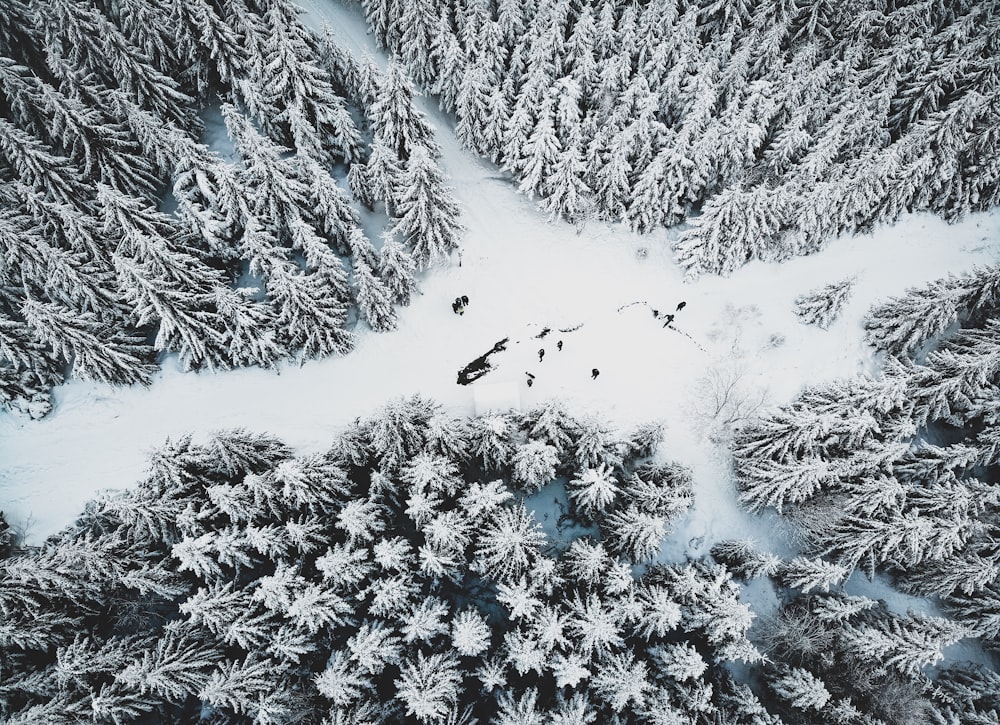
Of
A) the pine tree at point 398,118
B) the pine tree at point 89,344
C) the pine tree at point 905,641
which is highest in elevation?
the pine tree at point 398,118

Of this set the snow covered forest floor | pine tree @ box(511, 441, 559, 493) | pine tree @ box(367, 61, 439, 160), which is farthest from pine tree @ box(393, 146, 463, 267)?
pine tree @ box(511, 441, 559, 493)

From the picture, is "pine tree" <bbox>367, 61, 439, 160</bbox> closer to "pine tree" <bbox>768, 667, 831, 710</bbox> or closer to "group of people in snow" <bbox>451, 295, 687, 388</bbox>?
"group of people in snow" <bbox>451, 295, 687, 388</bbox>

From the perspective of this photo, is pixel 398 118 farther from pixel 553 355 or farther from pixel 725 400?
pixel 725 400

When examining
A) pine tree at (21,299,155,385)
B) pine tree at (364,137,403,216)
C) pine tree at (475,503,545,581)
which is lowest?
pine tree at (475,503,545,581)

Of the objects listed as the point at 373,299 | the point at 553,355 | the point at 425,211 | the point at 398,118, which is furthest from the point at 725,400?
the point at 398,118

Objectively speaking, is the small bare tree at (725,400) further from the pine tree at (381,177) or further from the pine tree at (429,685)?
the pine tree at (381,177)

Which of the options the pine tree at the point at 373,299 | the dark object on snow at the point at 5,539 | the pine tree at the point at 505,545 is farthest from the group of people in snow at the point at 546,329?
the dark object on snow at the point at 5,539
